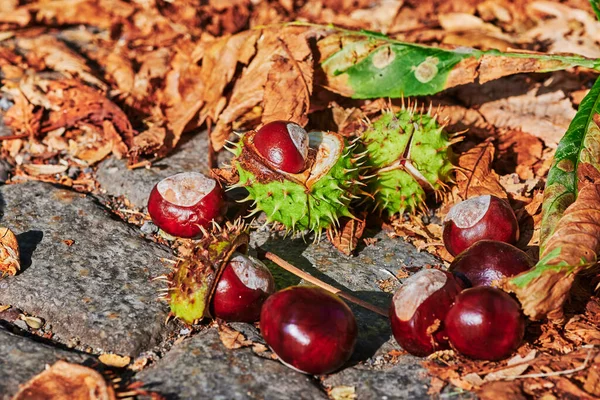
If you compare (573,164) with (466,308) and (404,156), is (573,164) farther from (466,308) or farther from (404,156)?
(466,308)

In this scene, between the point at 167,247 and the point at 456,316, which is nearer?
the point at 456,316

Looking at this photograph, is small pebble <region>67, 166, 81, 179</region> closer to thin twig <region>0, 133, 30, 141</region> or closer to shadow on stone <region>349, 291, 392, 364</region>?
thin twig <region>0, 133, 30, 141</region>

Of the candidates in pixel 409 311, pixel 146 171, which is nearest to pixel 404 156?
pixel 409 311

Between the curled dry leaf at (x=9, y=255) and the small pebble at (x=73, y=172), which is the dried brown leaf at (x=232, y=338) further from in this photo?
the small pebble at (x=73, y=172)

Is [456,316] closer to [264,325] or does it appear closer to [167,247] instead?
[264,325]

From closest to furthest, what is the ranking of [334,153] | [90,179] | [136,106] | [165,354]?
[165,354] → [334,153] → [90,179] → [136,106]

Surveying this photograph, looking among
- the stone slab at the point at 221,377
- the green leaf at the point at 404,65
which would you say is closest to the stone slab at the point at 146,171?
the green leaf at the point at 404,65

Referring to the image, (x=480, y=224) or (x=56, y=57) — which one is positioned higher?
(x=480, y=224)

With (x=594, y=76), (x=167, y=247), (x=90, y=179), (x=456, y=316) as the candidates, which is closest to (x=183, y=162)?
(x=90, y=179)
